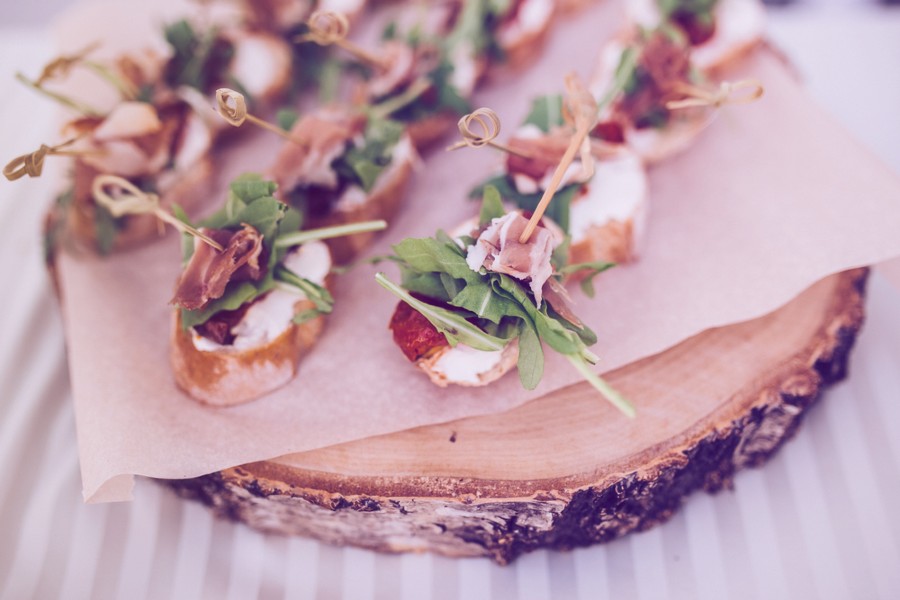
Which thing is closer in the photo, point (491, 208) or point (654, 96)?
point (491, 208)

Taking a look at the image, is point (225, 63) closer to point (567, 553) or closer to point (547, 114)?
point (547, 114)

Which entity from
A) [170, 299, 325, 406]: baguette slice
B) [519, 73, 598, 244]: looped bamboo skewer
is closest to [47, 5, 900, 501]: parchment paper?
[170, 299, 325, 406]: baguette slice

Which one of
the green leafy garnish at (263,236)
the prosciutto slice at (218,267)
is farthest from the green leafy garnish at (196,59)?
the prosciutto slice at (218,267)

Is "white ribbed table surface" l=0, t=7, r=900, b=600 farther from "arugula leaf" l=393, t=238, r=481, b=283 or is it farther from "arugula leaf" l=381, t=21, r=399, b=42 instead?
"arugula leaf" l=381, t=21, r=399, b=42

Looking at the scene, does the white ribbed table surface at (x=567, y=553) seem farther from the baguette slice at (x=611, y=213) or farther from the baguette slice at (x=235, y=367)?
the baguette slice at (x=611, y=213)

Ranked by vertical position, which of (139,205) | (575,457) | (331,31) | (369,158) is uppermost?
(331,31)

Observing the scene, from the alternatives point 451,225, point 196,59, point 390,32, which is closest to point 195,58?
point 196,59
